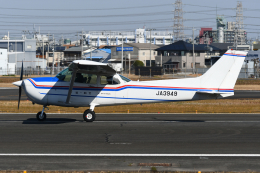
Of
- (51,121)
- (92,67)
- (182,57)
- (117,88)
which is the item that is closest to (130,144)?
(92,67)

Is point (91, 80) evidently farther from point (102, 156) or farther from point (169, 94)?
point (102, 156)

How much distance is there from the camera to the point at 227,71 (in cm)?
1434

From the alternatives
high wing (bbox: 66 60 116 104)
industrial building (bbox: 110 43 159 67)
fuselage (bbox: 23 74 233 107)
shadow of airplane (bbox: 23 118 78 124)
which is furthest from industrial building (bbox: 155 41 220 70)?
high wing (bbox: 66 60 116 104)

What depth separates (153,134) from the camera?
11875mm

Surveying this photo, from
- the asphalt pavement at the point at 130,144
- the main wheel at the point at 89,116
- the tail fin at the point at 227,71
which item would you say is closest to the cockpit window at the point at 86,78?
the main wheel at the point at 89,116

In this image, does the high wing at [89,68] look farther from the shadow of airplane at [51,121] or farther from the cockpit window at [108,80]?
the shadow of airplane at [51,121]

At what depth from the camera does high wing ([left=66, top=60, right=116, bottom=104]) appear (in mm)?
13234

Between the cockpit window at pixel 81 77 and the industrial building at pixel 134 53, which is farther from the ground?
the industrial building at pixel 134 53

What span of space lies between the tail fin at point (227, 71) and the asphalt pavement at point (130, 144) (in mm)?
1714

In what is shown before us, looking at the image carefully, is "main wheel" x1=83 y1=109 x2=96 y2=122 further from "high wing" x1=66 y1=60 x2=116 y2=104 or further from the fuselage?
"high wing" x1=66 y1=60 x2=116 y2=104

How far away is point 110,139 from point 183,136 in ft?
8.50

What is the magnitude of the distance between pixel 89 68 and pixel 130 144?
4732mm

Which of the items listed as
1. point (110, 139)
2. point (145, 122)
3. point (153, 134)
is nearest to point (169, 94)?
point (145, 122)

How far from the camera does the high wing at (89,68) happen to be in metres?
13.2
